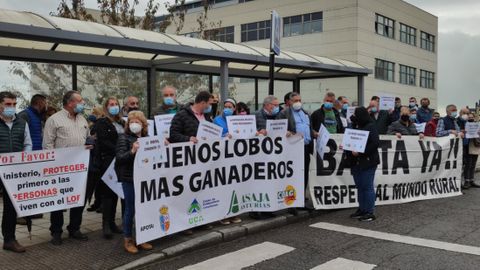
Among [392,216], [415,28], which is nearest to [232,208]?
[392,216]

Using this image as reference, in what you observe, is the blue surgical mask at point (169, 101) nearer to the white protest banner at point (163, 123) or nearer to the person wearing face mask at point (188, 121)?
the white protest banner at point (163, 123)

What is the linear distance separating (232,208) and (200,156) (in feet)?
3.46

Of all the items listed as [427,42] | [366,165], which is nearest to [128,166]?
[366,165]

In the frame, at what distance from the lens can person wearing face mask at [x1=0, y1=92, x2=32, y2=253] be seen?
18.0 ft

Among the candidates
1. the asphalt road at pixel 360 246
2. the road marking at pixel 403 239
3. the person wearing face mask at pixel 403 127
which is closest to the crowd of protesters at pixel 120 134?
the asphalt road at pixel 360 246

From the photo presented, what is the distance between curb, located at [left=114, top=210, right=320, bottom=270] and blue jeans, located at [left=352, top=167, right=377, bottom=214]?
2.81 feet

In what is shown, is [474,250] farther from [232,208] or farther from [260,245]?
[232,208]

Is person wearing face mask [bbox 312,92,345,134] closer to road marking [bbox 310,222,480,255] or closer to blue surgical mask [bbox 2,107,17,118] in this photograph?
road marking [bbox 310,222,480,255]

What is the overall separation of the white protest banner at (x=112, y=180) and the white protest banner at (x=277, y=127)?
243 centimetres

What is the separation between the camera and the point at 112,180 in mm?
6117

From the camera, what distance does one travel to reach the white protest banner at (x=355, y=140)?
7.33m

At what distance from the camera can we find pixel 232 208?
6902mm

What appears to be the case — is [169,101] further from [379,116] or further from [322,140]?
[379,116]

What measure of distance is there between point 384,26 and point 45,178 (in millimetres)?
45320
